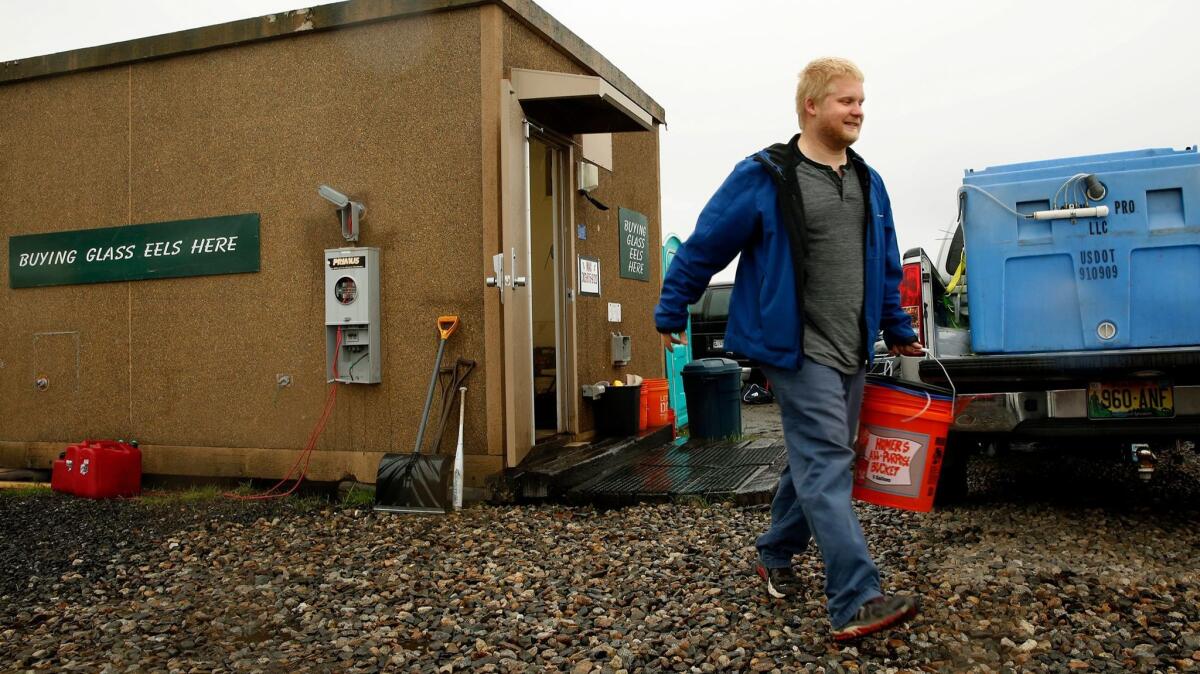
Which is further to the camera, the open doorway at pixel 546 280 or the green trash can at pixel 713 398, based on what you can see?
the green trash can at pixel 713 398

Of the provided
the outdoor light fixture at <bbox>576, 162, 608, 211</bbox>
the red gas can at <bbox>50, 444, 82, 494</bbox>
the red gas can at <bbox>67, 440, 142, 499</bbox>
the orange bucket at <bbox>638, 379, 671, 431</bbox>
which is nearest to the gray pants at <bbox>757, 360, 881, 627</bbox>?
the outdoor light fixture at <bbox>576, 162, 608, 211</bbox>

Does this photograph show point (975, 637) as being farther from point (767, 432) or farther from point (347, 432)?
point (767, 432)

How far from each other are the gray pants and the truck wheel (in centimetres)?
207

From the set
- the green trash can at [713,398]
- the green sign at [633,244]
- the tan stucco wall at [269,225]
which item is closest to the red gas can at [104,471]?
the tan stucco wall at [269,225]

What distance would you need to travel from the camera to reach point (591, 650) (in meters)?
3.00

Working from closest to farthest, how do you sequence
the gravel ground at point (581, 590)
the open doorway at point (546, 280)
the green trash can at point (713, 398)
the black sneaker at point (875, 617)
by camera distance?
the black sneaker at point (875, 617) < the gravel ground at point (581, 590) < the open doorway at point (546, 280) < the green trash can at point (713, 398)

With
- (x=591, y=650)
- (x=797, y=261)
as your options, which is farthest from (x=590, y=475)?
(x=797, y=261)

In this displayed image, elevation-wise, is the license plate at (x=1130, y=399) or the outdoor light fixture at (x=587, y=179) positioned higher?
the outdoor light fixture at (x=587, y=179)

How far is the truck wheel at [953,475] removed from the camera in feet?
16.0

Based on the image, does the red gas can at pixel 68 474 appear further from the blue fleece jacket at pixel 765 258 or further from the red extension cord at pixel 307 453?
the blue fleece jacket at pixel 765 258

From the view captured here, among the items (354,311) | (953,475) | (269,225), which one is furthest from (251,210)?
(953,475)

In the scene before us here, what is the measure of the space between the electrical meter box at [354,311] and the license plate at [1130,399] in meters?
4.31

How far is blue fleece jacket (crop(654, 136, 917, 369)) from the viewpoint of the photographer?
9.69ft

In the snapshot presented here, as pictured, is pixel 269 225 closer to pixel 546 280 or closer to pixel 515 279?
pixel 515 279
